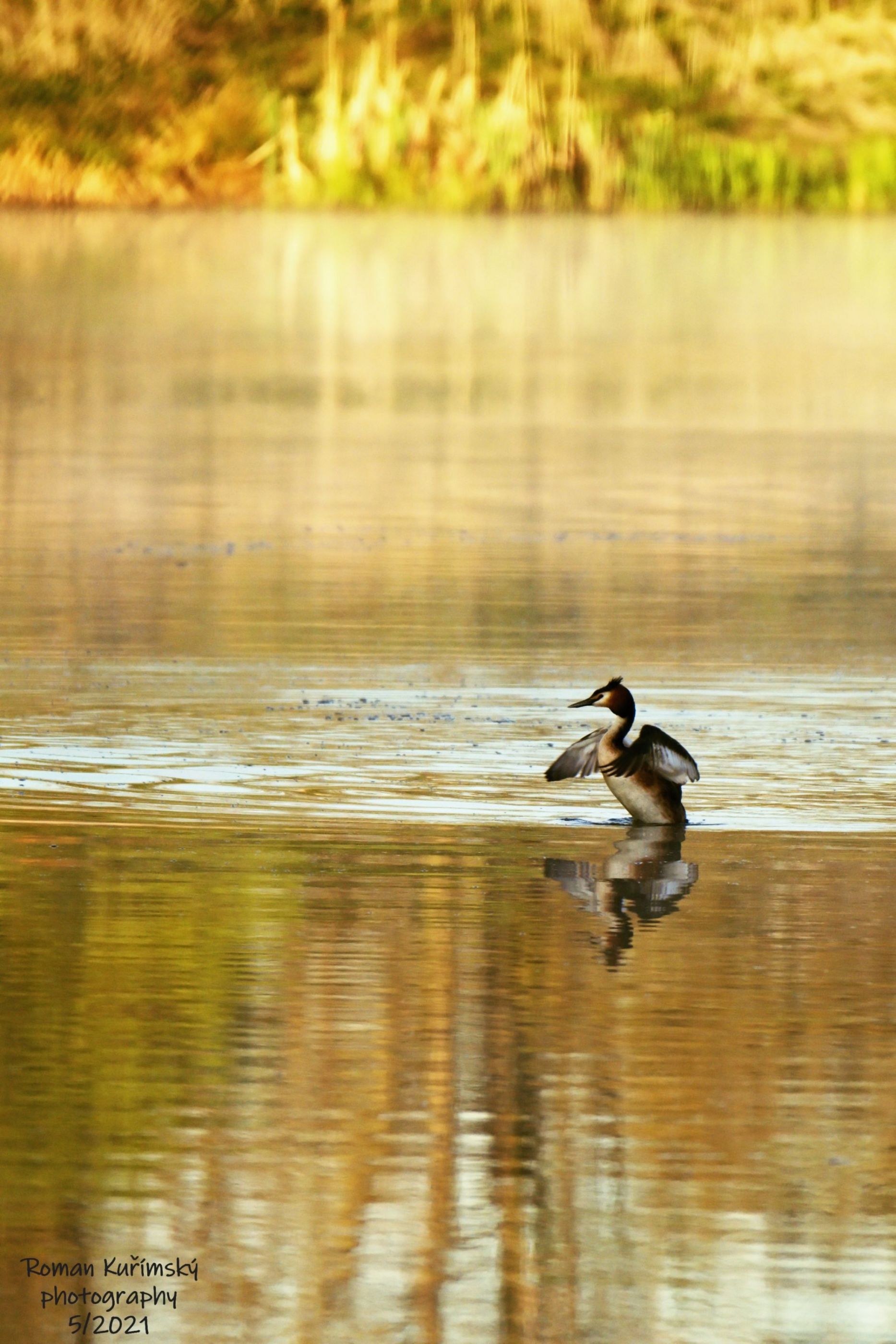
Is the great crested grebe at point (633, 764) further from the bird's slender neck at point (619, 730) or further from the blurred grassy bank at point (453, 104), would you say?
the blurred grassy bank at point (453, 104)

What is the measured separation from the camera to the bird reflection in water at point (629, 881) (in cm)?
824

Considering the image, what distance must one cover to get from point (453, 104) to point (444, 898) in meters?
76.8

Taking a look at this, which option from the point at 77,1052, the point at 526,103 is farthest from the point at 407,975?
the point at 526,103

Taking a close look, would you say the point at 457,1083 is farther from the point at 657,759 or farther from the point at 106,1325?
the point at 657,759

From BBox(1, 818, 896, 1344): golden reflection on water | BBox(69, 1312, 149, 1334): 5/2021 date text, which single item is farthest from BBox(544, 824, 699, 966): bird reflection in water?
BBox(69, 1312, 149, 1334): 5/2021 date text

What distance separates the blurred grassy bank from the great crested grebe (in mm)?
69205

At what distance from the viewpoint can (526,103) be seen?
84.9 meters

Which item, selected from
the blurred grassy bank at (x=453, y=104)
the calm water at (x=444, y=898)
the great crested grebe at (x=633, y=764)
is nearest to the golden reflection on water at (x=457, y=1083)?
the calm water at (x=444, y=898)

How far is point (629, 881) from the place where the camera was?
8.85 m

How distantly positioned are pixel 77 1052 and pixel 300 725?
4.39m

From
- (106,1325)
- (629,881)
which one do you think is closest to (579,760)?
(629,881)

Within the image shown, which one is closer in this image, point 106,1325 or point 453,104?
point 106,1325

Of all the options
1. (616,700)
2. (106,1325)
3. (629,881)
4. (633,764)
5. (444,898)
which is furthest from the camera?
(616,700)

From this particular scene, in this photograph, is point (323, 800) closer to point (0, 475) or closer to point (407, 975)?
point (407, 975)
